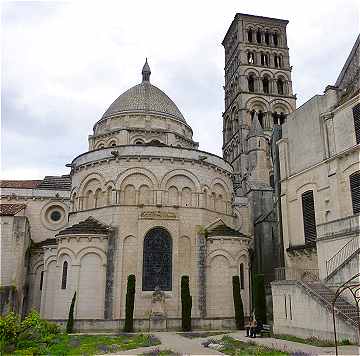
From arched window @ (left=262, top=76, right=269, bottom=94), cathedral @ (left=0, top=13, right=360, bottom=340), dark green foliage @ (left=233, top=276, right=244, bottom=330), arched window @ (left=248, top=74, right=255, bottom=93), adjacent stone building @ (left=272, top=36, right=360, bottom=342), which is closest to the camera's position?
adjacent stone building @ (left=272, top=36, right=360, bottom=342)

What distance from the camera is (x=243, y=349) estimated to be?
1711 cm

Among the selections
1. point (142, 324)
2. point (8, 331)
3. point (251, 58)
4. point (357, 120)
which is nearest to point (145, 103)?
point (357, 120)

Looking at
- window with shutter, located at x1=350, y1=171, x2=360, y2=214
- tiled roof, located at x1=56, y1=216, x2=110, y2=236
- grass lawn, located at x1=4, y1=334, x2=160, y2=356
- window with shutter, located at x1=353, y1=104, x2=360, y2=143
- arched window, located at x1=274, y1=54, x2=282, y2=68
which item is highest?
arched window, located at x1=274, y1=54, x2=282, y2=68

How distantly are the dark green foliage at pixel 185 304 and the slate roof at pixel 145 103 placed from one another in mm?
19810

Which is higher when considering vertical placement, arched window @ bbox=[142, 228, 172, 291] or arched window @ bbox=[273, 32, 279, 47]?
arched window @ bbox=[273, 32, 279, 47]

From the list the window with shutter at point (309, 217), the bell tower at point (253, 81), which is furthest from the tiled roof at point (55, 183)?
the window with shutter at point (309, 217)

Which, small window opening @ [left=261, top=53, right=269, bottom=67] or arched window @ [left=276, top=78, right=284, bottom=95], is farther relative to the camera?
small window opening @ [left=261, top=53, right=269, bottom=67]

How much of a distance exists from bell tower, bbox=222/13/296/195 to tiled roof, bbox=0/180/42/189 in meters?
28.6

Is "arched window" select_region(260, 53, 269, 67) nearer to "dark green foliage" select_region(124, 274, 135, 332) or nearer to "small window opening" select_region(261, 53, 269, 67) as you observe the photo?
"small window opening" select_region(261, 53, 269, 67)

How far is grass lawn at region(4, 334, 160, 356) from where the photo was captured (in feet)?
49.6

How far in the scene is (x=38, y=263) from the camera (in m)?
37.0

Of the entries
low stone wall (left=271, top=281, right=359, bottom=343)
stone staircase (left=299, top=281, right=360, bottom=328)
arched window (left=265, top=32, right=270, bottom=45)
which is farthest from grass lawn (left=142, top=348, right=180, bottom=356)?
arched window (left=265, top=32, right=270, bottom=45)

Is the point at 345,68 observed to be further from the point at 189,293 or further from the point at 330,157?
the point at 189,293

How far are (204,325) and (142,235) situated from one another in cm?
782
